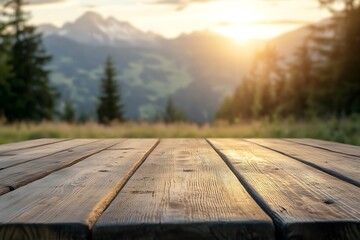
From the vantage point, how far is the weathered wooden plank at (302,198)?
94cm

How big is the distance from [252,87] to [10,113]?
3126cm

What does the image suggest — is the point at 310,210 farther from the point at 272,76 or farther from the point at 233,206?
the point at 272,76

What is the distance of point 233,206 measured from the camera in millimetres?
1098

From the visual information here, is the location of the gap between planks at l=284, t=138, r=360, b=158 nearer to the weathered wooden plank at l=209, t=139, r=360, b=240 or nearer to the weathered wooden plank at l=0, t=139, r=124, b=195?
the weathered wooden plank at l=209, t=139, r=360, b=240

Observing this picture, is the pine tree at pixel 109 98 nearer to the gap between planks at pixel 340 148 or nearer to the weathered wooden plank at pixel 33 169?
the gap between planks at pixel 340 148

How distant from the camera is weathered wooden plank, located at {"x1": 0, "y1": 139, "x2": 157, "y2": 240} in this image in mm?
920

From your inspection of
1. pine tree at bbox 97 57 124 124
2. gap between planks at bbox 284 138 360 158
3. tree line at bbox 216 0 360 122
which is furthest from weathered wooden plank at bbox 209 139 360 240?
pine tree at bbox 97 57 124 124

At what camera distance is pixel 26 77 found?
37156 millimetres

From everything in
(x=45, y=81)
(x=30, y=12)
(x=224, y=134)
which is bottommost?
(x=224, y=134)

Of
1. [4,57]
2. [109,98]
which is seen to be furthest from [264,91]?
[4,57]

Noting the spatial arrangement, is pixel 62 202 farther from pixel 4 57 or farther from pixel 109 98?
pixel 109 98

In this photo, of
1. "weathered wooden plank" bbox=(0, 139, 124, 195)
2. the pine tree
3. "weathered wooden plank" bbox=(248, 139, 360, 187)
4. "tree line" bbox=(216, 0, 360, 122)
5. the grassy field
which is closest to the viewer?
"weathered wooden plank" bbox=(0, 139, 124, 195)

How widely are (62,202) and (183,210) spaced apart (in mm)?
318

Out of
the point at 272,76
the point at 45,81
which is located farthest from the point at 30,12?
the point at 272,76
